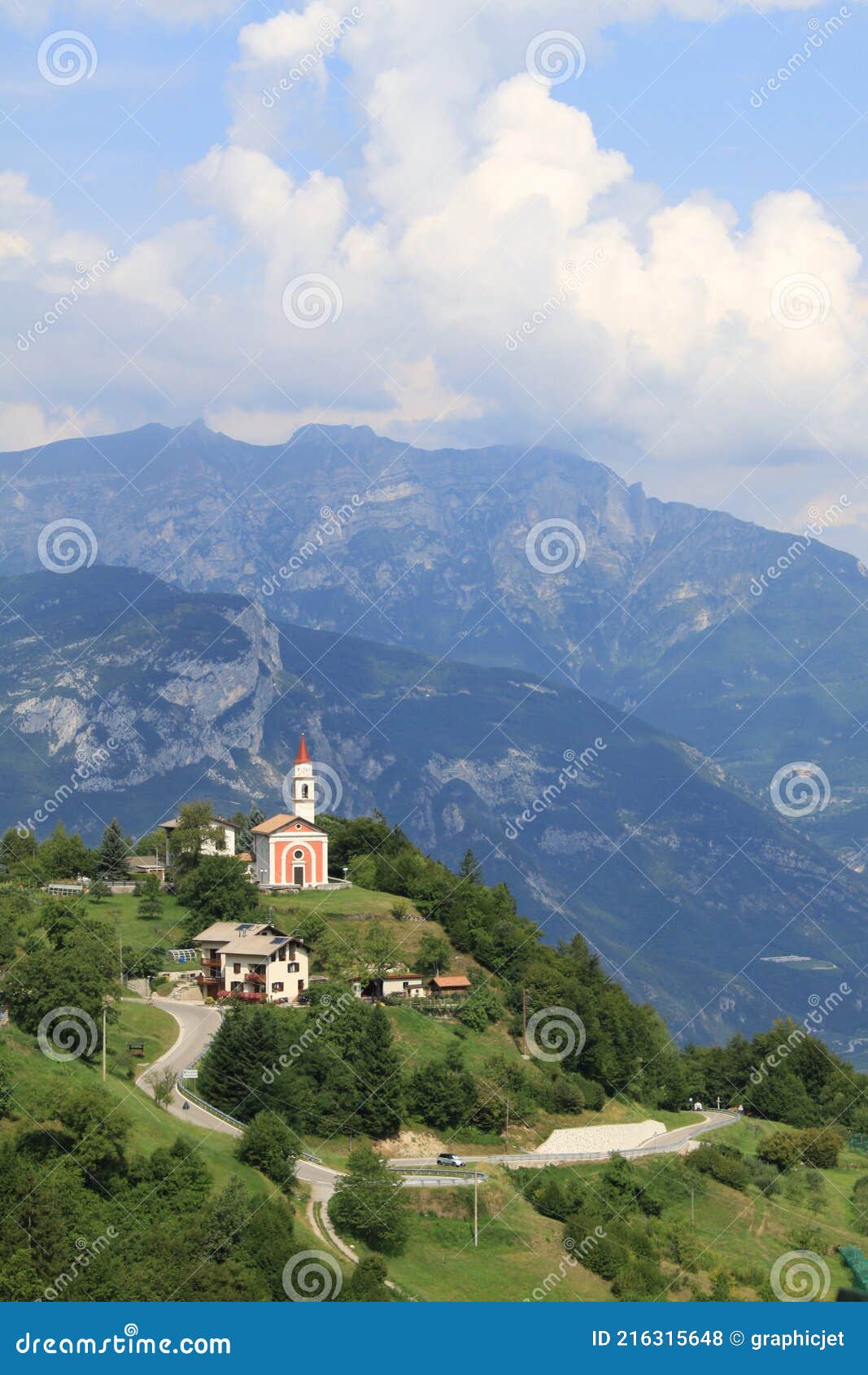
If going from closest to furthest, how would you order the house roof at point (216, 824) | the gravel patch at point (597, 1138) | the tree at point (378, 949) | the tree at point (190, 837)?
the gravel patch at point (597, 1138)
the tree at point (378, 949)
the tree at point (190, 837)
the house roof at point (216, 824)

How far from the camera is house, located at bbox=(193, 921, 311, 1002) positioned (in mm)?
87625

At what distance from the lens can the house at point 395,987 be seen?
90.8m

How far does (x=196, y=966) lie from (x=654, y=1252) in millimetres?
34752

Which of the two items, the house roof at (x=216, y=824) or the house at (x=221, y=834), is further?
the house roof at (x=216, y=824)

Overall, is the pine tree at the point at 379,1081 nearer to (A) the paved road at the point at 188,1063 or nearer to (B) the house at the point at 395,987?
(A) the paved road at the point at 188,1063

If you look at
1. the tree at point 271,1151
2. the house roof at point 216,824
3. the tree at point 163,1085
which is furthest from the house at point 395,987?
the house roof at point 216,824

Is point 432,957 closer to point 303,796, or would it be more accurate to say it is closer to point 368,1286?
point 303,796

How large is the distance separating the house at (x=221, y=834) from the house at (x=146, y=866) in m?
2.44

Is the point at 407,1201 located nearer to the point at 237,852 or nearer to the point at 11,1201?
the point at 11,1201

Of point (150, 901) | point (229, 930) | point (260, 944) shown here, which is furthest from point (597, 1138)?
point (150, 901)

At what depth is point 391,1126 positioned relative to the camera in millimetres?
77562

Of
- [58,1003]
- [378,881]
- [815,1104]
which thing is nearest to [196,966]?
[378,881]

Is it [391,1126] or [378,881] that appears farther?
[378,881]

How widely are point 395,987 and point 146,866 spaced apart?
103ft
